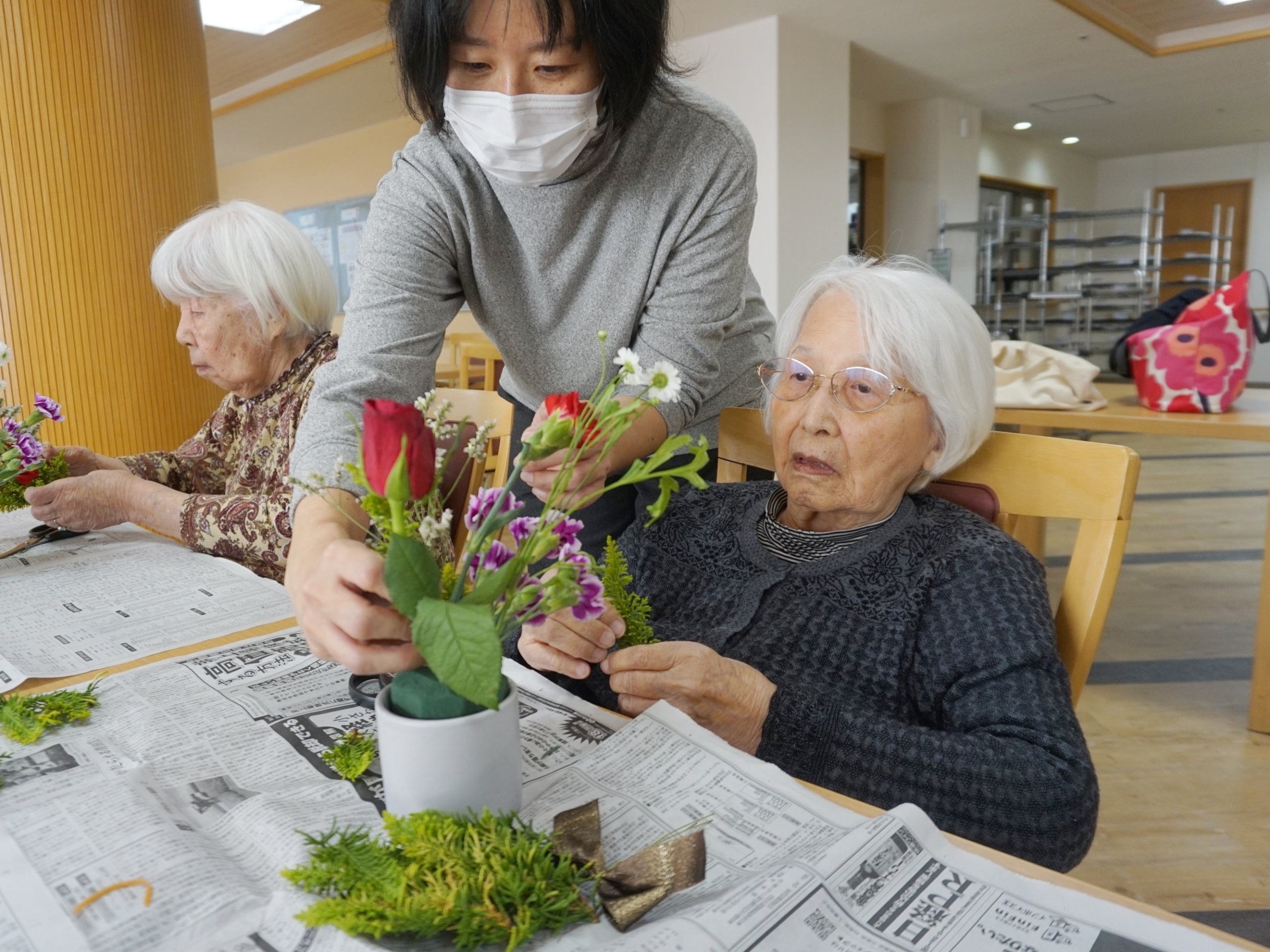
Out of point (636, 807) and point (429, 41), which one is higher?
point (429, 41)

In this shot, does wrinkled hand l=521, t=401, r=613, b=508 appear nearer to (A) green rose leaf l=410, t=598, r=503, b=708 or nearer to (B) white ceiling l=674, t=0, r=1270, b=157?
(A) green rose leaf l=410, t=598, r=503, b=708

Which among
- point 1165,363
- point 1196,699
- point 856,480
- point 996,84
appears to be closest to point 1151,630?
point 1196,699

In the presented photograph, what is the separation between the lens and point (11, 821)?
2.39 feet

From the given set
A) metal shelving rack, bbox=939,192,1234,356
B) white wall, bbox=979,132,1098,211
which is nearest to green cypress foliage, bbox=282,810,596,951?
metal shelving rack, bbox=939,192,1234,356

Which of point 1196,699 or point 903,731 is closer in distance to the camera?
point 903,731

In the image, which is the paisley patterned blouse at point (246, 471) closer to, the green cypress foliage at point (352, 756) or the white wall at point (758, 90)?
the green cypress foliage at point (352, 756)

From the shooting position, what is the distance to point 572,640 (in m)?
0.99

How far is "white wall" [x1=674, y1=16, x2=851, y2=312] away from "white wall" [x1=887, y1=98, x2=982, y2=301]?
1849 mm

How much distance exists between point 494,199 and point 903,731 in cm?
97

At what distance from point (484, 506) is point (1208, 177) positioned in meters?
14.6

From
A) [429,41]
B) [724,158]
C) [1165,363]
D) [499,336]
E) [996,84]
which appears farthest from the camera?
[996,84]

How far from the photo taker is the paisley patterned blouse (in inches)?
60.5

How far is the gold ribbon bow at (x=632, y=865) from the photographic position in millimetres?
601

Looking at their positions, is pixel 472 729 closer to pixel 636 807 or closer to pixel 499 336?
pixel 636 807
